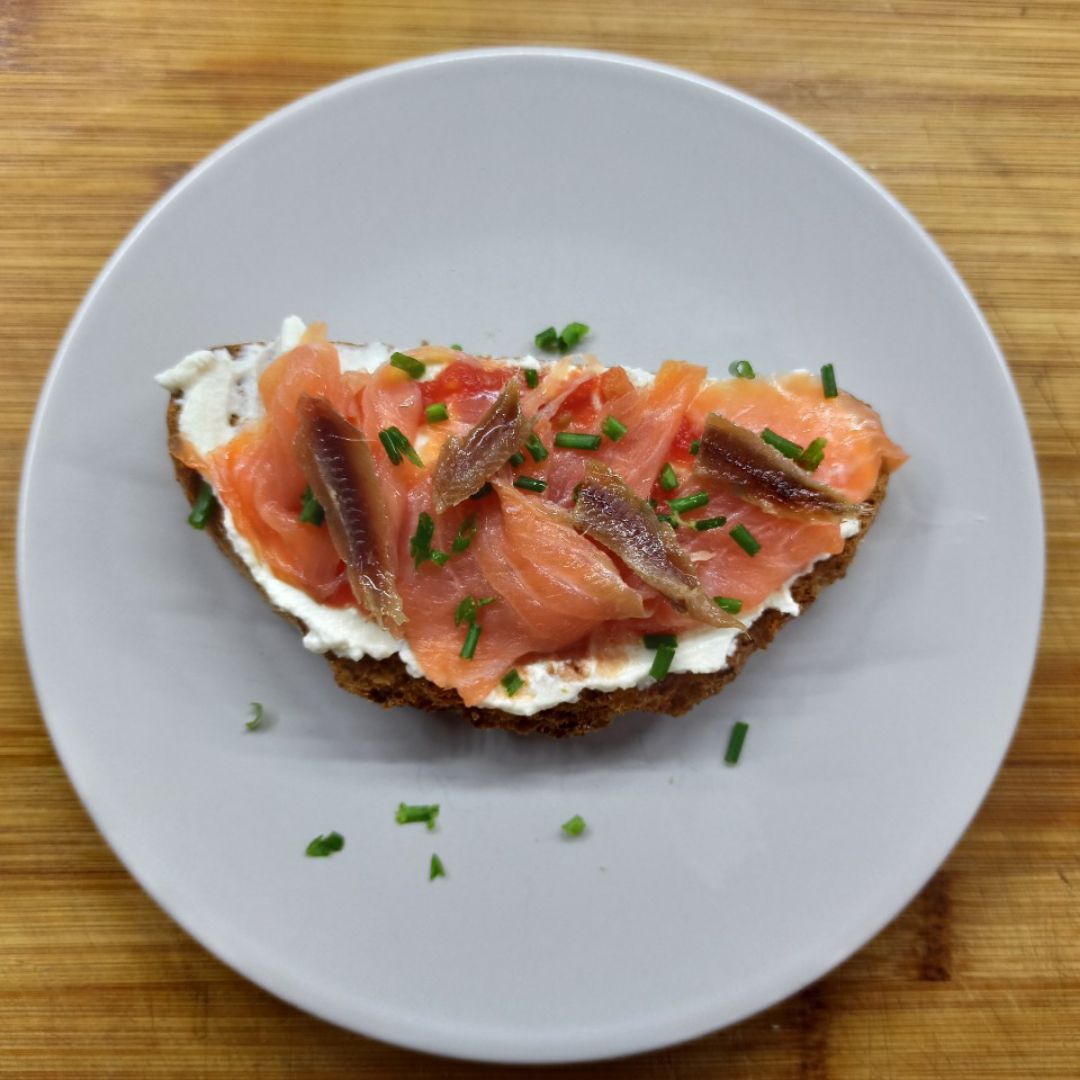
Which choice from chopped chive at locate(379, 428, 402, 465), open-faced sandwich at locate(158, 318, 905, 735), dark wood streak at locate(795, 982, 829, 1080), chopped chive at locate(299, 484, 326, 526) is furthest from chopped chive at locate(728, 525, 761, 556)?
dark wood streak at locate(795, 982, 829, 1080)

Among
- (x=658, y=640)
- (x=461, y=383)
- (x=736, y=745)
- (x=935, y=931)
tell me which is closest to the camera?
(x=658, y=640)

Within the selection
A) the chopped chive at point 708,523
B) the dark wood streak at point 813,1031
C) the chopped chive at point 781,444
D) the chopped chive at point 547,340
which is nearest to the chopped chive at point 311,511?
the chopped chive at point 547,340

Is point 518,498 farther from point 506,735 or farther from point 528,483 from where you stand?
point 506,735

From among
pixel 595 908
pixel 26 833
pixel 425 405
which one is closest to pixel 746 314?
pixel 425 405

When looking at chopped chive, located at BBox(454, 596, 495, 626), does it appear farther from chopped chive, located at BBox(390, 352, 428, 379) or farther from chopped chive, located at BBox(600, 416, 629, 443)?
chopped chive, located at BBox(390, 352, 428, 379)

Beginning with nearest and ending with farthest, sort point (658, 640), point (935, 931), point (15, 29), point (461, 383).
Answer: point (658, 640) < point (461, 383) < point (935, 931) < point (15, 29)

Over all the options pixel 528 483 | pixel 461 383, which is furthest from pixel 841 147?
pixel 528 483

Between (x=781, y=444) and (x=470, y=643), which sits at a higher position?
(x=781, y=444)
